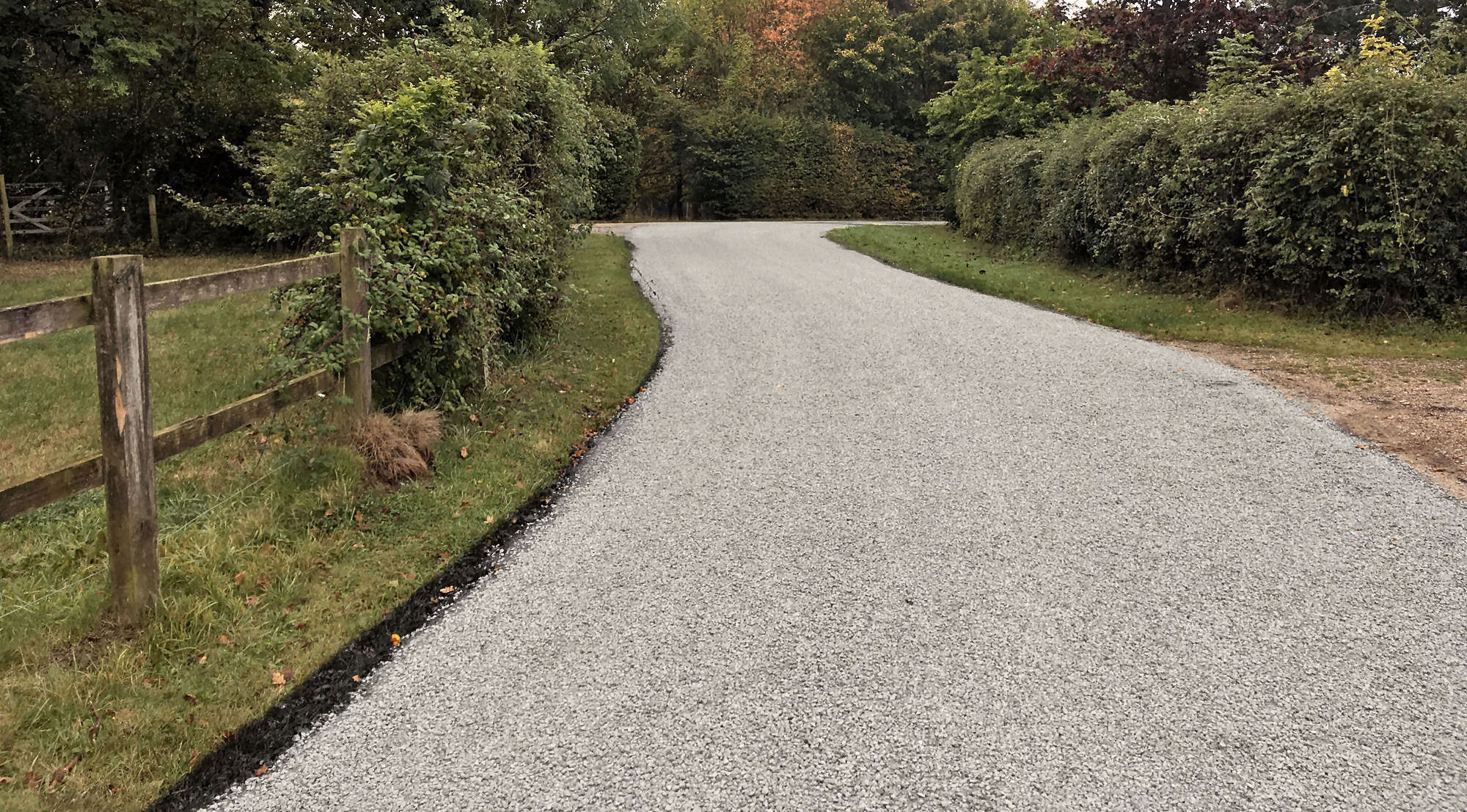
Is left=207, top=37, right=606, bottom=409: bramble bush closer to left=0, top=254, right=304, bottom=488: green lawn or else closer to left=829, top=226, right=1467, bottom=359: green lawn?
left=0, top=254, right=304, bottom=488: green lawn

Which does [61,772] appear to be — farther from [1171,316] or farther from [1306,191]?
[1306,191]

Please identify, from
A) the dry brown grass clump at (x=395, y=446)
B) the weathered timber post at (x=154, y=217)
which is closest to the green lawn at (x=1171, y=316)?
the dry brown grass clump at (x=395, y=446)

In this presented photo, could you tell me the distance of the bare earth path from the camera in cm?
277

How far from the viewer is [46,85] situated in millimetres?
16234

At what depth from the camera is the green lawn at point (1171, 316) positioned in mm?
9312

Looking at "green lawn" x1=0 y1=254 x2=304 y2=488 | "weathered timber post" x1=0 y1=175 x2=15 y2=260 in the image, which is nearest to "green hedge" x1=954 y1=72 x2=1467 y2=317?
"green lawn" x1=0 y1=254 x2=304 y2=488

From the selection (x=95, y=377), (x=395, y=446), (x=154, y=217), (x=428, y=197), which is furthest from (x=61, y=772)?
(x=154, y=217)

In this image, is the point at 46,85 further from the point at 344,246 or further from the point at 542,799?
the point at 542,799

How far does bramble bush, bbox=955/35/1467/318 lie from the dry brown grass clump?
9.63 meters

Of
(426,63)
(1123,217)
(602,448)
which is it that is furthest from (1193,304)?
(426,63)

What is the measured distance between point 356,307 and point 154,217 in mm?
14323

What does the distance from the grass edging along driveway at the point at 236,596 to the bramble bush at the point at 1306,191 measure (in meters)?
8.68

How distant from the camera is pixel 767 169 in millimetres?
34344

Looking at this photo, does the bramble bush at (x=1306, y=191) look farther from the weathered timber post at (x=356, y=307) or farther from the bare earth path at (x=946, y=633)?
the weathered timber post at (x=356, y=307)
